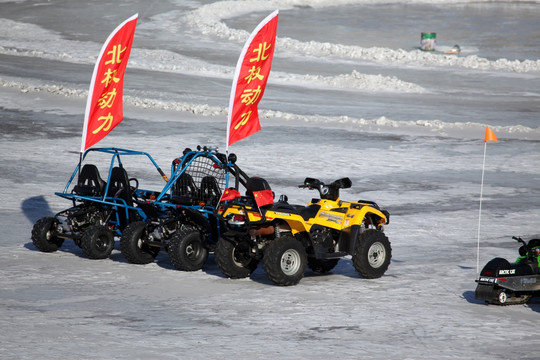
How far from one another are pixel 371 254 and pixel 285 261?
1.28 metres

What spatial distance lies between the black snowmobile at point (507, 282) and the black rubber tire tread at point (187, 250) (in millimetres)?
3651

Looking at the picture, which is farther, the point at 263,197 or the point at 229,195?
the point at 229,195

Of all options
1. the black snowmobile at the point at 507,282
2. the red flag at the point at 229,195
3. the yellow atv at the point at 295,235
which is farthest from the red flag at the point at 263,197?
the black snowmobile at the point at 507,282

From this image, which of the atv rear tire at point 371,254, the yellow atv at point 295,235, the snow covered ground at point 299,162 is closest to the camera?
the snow covered ground at point 299,162

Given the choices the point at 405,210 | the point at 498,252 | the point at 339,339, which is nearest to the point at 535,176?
the point at 405,210

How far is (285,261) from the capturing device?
10.8 m

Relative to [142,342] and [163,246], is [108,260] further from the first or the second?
[142,342]

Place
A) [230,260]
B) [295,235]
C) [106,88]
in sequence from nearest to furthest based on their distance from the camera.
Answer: [230,260] → [295,235] → [106,88]

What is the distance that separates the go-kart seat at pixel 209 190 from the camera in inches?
474

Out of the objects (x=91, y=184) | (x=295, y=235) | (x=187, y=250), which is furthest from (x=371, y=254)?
(x=91, y=184)

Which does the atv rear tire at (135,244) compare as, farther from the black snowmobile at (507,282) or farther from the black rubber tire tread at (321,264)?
the black snowmobile at (507,282)

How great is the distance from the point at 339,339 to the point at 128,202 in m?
4.97

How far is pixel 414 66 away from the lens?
42.4m

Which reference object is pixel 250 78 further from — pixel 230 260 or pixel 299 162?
pixel 299 162
